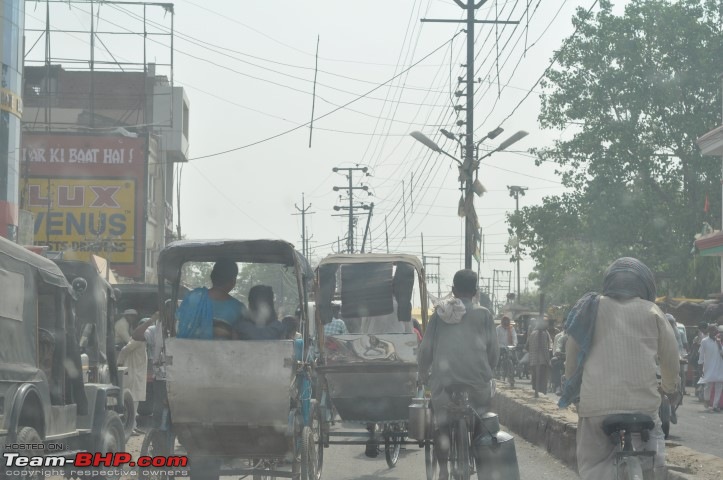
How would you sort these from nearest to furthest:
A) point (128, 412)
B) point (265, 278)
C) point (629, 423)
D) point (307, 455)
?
1. point (629, 423)
2. point (307, 455)
3. point (128, 412)
4. point (265, 278)

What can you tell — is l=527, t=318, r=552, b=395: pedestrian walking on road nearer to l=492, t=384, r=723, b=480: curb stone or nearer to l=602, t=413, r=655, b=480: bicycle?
l=492, t=384, r=723, b=480: curb stone

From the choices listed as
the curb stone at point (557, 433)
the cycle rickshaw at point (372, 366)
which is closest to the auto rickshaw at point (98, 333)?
the cycle rickshaw at point (372, 366)

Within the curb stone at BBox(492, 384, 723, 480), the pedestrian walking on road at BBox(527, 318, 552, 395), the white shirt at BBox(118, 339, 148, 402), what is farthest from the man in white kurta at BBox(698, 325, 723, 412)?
the white shirt at BBox(118, 339, 148, 402)

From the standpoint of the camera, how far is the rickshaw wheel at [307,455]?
8664mm

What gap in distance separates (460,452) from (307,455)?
126 centimetres

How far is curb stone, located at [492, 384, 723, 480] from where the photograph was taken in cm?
897

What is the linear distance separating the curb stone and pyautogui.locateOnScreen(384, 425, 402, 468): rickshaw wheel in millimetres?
1863

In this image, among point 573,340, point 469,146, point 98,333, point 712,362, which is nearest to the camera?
point 573,340

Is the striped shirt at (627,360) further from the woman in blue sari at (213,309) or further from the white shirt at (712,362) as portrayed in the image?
the white shirt at (712,362)

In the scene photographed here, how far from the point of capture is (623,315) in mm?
6160

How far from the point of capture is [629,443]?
5977 millimetres

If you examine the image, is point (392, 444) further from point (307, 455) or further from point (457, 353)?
point (457, 353)

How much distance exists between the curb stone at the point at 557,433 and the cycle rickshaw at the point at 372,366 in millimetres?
1841

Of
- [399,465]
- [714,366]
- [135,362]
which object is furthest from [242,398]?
[714,366]
